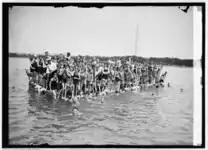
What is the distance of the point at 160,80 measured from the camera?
5.03ft

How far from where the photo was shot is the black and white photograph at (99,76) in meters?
1.50

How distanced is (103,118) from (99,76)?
0.27m

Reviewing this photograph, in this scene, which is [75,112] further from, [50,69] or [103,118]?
[50,69]

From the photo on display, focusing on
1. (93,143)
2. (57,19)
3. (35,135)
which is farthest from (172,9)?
(35,135)

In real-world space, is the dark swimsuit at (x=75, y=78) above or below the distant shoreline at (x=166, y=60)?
below

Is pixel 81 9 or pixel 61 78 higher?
pixel 81 9

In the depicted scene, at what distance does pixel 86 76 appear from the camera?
154 cm

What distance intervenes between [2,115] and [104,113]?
2.10 feet

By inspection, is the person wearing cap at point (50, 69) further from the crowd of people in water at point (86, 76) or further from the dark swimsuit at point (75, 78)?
the dark swimsuit at point (75, 78)

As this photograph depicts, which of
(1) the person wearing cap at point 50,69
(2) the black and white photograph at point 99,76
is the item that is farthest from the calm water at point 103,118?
(1) the person wearing cap at point 50,69

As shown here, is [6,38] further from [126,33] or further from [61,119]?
[126,33]

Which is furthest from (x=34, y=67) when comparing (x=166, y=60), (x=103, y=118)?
(x=166, y=60)

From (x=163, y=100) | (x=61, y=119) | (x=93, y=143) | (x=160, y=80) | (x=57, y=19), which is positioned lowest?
(x=93, y=143)

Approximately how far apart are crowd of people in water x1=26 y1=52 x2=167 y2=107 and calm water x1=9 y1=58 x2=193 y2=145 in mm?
51
